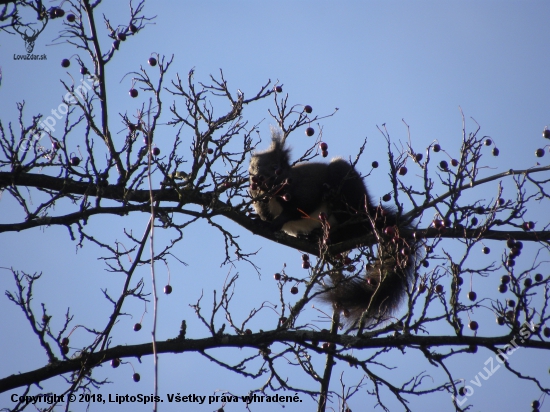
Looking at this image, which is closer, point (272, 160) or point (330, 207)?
point (330, 207)

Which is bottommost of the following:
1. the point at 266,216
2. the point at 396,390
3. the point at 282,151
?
the point at 396,390

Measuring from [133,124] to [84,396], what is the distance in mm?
1915

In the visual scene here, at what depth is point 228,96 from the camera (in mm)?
4559

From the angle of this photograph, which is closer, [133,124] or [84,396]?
[84,396]

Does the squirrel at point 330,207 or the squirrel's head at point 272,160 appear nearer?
the squirrel at point 330,207

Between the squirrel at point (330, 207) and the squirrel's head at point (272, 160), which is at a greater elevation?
the squirrel's head at point (272, 160)

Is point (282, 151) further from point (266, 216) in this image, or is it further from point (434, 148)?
point (434, 148)

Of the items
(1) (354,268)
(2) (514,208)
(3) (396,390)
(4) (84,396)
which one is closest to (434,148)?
(2) (514,208)

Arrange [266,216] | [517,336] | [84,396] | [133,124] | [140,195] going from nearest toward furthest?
[517,336]
[84,396]
[133,124]
[140,195]
[266,216]

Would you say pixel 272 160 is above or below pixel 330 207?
above

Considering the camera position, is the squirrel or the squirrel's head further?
the squirrel's head

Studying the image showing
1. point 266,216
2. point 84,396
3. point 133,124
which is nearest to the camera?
point 84,396

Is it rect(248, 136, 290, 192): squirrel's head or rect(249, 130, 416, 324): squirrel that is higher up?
rect(248, 136, 290, 192): squirrel's head

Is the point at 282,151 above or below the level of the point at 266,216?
above
